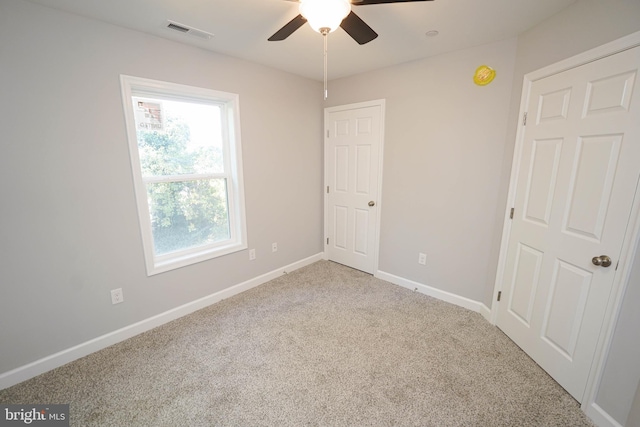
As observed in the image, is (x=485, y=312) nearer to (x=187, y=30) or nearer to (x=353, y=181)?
(x=353, y=181)

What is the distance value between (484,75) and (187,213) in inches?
117

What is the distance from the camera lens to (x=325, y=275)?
3346mm

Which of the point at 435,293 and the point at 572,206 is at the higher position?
the point at 572,206

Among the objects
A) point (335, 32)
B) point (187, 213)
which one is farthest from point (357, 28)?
point (187, 213)

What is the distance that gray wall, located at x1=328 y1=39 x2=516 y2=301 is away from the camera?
2266mm

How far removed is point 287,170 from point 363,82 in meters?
1.36

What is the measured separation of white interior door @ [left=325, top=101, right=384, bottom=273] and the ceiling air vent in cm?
166

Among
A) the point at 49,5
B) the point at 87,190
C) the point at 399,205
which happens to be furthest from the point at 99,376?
the point at 399,205

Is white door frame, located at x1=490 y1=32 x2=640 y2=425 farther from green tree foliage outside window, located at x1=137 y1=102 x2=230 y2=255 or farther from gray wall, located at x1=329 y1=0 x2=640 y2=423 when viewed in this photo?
green tree foliage outside window, located at x1=137 y1=102 x2=230 y2=255

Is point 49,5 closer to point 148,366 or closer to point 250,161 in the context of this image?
point 250,161

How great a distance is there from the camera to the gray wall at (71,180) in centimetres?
161

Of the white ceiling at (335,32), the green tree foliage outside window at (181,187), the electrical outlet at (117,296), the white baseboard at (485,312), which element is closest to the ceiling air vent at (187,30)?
the white ceiling at (335,32)

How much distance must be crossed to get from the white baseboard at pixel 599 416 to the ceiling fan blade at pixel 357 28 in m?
2.47

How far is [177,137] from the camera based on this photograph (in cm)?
237
